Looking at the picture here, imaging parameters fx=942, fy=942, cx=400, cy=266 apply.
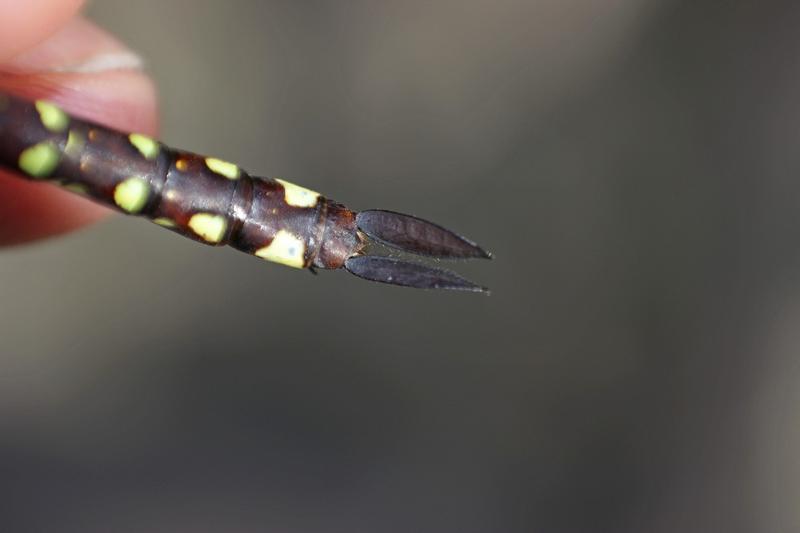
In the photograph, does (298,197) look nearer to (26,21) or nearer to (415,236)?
(415,236)

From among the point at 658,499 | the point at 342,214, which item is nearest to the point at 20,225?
the point at 342,214

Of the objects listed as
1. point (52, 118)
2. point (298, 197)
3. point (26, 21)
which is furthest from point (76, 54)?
point (298, 197)

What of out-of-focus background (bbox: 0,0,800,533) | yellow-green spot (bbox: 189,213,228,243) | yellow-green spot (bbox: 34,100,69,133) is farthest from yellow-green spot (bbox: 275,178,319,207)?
out-of-focus background (bbox: 0,0,800,533)

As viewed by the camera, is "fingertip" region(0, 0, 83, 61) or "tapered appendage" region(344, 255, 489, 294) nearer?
"tapered appendage" region(344, 255, 489, 294)

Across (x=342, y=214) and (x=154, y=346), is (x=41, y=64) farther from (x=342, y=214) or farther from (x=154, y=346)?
(x=154, y=346)

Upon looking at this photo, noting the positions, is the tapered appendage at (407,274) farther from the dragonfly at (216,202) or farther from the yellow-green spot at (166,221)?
the yellow-green spot at (166,221)

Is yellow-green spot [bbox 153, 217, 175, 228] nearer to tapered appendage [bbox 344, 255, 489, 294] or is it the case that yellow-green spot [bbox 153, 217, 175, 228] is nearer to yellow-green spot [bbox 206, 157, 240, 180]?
yellow-green spot [bbox 206, 157, 240, 180]

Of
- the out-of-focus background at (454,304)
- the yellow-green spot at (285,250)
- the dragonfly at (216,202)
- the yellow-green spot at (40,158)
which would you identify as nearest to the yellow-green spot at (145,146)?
the dragonfly at (216,202)
